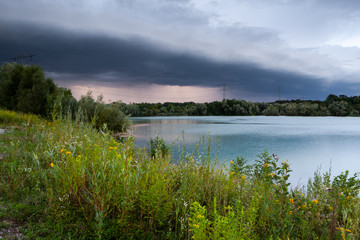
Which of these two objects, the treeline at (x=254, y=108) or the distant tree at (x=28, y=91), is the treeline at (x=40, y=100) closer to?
the distant tree at (x=28, y=91)

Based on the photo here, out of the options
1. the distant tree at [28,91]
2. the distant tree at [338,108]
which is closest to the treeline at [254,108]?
the distant tree at [338,108]

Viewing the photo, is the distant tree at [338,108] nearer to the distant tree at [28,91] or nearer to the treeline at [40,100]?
the treeline at [40,100]

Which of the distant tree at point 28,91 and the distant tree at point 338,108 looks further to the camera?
the distant tree at point 338,108

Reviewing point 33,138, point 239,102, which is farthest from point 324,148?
point 239,102

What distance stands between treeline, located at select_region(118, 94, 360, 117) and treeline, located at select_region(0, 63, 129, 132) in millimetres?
47659

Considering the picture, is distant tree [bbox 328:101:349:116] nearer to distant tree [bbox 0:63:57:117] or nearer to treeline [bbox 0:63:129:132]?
treeline [bbox 0:63:129:132]

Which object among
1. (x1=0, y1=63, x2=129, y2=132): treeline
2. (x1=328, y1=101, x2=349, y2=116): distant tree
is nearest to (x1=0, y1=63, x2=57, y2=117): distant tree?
(x1=0, y1=63, x2=129, y2=132): treeline

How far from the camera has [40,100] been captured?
21.1 m

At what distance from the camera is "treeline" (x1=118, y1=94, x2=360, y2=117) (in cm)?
7738

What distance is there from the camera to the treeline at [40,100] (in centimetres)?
2058

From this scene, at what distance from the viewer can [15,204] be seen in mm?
3434

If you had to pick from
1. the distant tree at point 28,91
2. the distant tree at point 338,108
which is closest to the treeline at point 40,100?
the distant tree at point 28,91

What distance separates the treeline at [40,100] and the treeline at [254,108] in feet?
156

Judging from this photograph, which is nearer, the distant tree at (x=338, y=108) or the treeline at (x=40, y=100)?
the treeline at (x=40, y=100)
